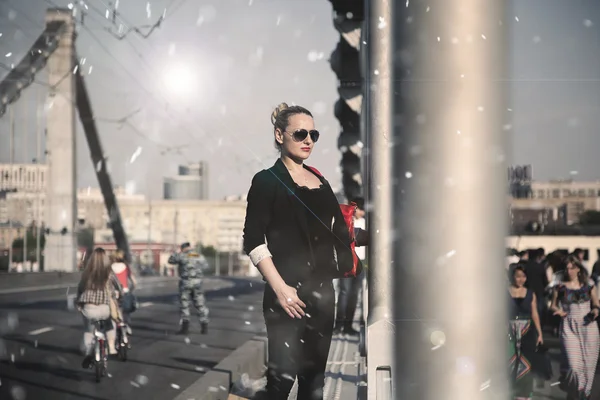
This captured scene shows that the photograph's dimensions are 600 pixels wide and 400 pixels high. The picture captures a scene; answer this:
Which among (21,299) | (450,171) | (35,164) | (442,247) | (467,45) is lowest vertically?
(21,299)

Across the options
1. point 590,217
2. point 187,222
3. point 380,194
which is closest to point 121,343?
point 380,194

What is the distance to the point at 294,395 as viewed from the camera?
9.42 ft

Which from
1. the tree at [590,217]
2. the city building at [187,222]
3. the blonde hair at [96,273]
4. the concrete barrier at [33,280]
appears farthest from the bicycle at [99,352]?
the tree at [590,217]

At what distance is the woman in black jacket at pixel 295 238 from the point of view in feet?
8.20

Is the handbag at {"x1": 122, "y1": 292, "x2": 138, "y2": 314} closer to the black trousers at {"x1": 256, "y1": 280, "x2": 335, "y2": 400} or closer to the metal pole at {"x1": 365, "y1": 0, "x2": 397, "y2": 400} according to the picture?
the metal pole at {"x1": 365, "y1": 0, "x2": 397, "y2": 400}

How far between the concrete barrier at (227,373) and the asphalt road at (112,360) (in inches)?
19.3

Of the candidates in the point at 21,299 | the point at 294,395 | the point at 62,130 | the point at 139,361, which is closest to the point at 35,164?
the point at 62,130

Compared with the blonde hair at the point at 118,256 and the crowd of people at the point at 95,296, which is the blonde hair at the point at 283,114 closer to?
the crowd of people at the point at 95,296

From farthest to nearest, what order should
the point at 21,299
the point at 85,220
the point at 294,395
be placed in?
the point at 85,220 → the point at 21,299 → the point at 294,395

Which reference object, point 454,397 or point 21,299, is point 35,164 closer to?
point 21,299

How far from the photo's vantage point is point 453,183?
2639 millimetres

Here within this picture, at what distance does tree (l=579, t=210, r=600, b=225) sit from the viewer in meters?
34.0

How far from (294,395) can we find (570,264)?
527cm

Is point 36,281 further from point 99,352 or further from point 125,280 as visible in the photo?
point 99,352
